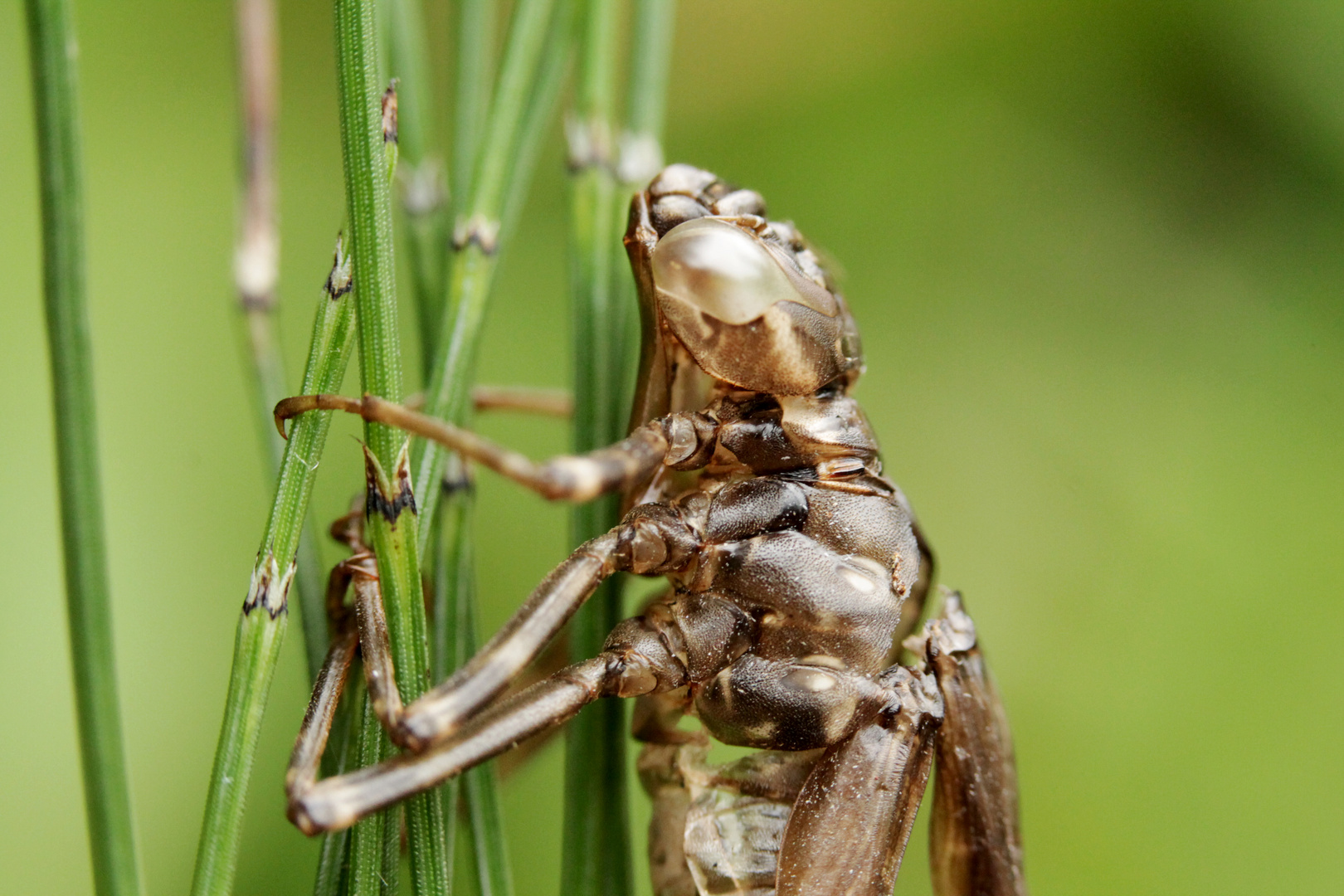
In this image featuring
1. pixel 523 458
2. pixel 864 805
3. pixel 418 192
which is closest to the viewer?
pixel 523 458

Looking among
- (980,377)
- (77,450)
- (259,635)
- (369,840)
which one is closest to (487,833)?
(369,840)

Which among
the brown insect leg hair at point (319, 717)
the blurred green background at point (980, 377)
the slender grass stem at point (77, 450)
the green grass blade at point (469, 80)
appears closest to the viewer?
the slender grass stem at point (77, 450)

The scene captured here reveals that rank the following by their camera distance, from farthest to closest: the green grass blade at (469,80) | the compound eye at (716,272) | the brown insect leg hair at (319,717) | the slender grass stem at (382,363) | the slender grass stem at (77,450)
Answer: the green grass blade at (469,80)
the compound eye at (716,272)
the brown insect leg hair at (319,717)
the slender grass stem at (382,363)
the slender grass stem at (77,450)

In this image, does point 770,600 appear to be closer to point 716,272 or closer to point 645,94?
point 716,272

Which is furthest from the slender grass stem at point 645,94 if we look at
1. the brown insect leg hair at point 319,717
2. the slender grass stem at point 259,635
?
the brown insect leg hair at point 319,717

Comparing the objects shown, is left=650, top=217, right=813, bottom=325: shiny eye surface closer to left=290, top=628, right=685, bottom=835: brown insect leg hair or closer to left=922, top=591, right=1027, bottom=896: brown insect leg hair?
left=290, top=628, right=685, bottom=835: brown insect leg hair

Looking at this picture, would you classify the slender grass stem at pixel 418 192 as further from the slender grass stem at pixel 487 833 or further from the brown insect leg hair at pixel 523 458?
the slender grass stem at pixel 487 833

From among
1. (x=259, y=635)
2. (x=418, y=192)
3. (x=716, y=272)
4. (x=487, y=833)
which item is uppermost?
(x=418, y=192)

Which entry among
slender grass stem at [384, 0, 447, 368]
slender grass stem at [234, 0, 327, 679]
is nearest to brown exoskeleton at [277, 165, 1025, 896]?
slender grass stem at [384, 0, 447, 368]
